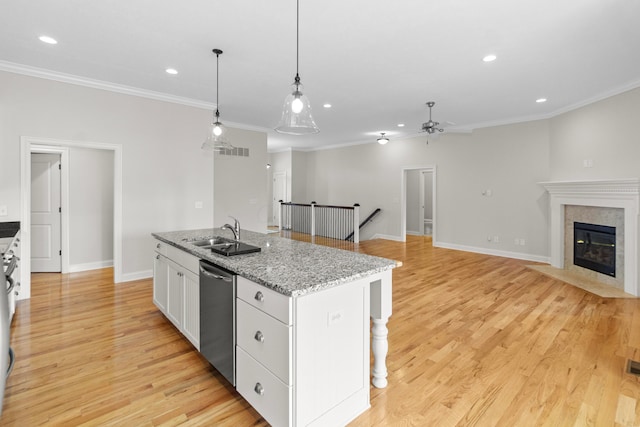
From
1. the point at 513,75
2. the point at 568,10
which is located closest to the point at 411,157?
the point at 513,75

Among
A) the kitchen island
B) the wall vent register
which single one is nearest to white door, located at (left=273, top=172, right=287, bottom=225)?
the wall vent register

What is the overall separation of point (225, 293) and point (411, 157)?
7.21 meters

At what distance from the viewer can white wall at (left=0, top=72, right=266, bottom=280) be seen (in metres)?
3.93

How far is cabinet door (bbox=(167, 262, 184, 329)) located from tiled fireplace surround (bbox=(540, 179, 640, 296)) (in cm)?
577

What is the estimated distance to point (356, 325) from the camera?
6.35 feet

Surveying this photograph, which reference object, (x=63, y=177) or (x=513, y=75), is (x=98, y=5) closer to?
(x=63, y=177)

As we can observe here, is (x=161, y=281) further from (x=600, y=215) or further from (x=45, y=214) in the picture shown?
(x=600, y=215)

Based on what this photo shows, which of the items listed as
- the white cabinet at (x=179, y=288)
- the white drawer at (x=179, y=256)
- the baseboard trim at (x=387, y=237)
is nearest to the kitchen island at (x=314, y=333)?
the white drawer at (x=179, y=256)

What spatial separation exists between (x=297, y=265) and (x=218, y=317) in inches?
27.5

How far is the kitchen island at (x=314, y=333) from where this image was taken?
164 centimetres

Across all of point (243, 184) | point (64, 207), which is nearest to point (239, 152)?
point (243, 184)

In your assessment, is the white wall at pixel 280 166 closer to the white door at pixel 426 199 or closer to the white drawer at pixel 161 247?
the white door at pixel 426 199

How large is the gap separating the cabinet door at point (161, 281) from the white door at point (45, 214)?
3.17 meters

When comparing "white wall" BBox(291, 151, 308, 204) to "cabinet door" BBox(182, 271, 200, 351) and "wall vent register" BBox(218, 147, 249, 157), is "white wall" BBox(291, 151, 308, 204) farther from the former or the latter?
"cabinet door" BBox(182, 271, 200, 351)
